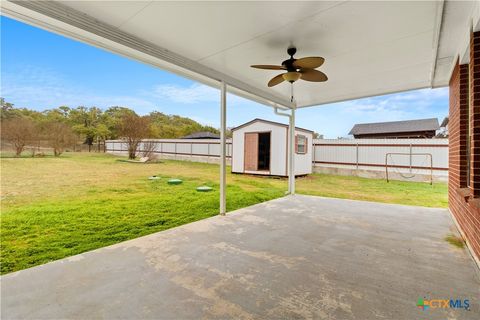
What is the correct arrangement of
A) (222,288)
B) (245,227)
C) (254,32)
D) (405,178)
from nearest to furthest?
(222,288)
(254,32)
(245,227)
(405,178)

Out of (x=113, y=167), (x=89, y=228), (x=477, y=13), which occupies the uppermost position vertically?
(x=477, y=13)

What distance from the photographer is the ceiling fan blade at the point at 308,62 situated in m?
2.49

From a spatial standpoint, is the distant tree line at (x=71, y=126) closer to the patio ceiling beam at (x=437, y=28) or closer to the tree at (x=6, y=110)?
the tree at (x=6, y=110)

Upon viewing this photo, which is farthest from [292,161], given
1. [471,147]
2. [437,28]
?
[437,28]

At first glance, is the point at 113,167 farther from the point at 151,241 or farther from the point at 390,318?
the point at 390,318

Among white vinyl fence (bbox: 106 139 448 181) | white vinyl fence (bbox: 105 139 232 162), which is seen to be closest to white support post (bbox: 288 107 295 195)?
white vinyl fence (bbox: 106 139 448 181)

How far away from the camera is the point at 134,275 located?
1.83 m

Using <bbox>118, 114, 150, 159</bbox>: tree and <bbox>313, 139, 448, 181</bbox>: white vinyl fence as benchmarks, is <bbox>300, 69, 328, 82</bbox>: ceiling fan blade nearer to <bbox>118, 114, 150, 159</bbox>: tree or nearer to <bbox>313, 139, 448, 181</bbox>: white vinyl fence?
<bbox>313, 139, 448, 181</bbox>: white vinyl fence

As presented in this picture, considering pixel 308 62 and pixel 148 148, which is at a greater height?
pixel 308 62

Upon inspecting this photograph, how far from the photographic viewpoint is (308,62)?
2588 mm

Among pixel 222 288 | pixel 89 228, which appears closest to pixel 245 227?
pixel 222 288

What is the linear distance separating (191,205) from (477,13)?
15.3ft

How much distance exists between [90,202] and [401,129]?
19105mm

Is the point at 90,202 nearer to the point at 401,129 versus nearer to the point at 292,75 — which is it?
the point at 292,75
